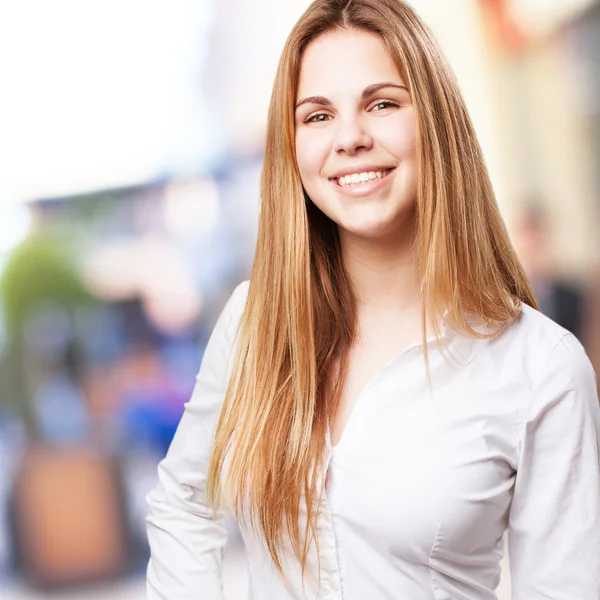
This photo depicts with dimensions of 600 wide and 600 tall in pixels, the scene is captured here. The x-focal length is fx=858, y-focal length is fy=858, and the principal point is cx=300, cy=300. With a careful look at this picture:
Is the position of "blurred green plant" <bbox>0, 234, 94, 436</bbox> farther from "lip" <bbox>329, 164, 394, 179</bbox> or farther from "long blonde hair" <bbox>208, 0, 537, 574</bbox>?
"lip" <bbox>329, 164, 394, 179</bbox>

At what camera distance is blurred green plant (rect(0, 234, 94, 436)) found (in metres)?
3.07

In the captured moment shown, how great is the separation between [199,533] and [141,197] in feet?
6.23

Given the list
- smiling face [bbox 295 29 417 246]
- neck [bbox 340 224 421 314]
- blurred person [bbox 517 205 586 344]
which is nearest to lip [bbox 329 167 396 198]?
smiling face [bbox 295 29 417 246]

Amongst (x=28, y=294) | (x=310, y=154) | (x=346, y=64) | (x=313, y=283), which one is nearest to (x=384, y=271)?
(x=313, y=283)

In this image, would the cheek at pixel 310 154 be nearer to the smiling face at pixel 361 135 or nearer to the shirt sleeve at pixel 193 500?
the smiling face at pixel 361 135

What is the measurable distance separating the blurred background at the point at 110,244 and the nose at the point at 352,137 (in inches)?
77.3

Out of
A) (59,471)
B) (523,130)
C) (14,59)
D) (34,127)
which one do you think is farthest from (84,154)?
(523,130)

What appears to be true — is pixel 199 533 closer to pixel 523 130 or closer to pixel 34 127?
pixel 34 127

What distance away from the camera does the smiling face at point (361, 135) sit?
1262mm

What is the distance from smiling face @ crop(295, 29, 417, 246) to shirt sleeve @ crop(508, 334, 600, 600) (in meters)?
0.33

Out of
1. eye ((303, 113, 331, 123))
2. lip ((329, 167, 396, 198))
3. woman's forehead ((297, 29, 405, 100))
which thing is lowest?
lip ((329, 167, 396, 198))

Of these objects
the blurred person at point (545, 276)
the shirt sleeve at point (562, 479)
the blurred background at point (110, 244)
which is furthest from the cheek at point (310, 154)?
the blurred person at point (545, 276)

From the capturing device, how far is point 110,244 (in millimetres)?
3117

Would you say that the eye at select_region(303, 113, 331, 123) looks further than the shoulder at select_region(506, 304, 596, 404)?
Yes
